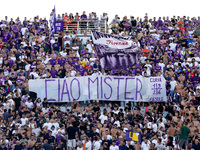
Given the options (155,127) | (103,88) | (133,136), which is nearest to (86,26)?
(103,88)

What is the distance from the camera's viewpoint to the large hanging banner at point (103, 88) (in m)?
29.7

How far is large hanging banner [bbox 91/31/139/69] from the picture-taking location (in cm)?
2988

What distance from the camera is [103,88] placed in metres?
29.8

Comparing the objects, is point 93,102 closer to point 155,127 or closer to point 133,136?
point 155,127

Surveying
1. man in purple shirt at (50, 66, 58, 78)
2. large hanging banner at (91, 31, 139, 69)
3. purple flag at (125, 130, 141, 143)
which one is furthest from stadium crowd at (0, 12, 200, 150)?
large hanging banner at (91, 31, 139, 69)

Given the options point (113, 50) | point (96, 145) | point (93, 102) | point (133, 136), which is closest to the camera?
point (96, 145)

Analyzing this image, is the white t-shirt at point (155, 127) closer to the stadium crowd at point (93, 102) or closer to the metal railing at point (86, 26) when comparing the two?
the stadium crowd at point (93, 102)

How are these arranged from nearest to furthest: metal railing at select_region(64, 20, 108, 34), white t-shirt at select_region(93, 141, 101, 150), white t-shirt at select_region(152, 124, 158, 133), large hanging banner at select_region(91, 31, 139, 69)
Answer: white t-shirt at select_region(93, 141, 101, 150)
white t-shirt at select_region(152, 124, 158, 133)
large hanging banner at select_region(91, 31, 139, 69)
metal railing at select_region(64, 20, 108, 34)

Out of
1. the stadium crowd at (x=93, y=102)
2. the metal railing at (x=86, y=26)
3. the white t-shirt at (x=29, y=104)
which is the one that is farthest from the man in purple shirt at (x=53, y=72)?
the metal railing at (x=86, y=26)

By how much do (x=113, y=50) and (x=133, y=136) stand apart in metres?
5.69

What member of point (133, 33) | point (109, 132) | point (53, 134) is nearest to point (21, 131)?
point (53, 134)

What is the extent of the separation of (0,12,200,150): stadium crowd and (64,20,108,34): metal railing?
0.31 metres

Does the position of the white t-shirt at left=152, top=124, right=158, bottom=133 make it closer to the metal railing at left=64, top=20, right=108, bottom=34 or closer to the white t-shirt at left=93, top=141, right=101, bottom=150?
the white t-shirt at left=93, top=141, right=101, bottom=150

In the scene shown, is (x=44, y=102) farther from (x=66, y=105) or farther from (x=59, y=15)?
(x=59, y=15)
